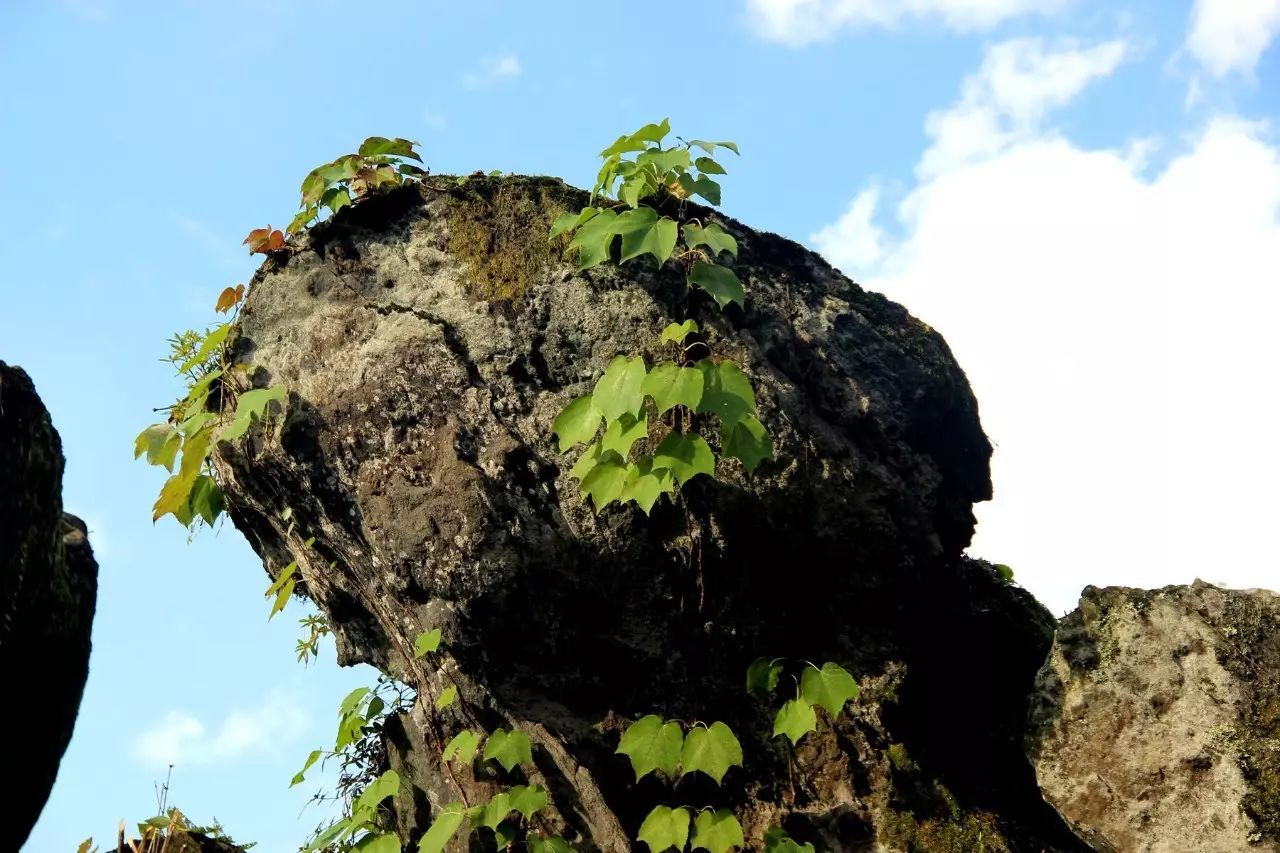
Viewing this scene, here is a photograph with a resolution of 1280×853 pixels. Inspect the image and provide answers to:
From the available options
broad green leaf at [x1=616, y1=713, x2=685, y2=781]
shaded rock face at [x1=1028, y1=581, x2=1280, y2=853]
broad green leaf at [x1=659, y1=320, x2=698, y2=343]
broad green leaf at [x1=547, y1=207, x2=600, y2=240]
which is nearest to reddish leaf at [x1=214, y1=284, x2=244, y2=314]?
broad green leaf at [x1=547, y1=207, x2=600, y2=240]

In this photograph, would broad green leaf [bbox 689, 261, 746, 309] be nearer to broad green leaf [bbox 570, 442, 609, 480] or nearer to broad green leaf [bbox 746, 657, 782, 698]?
broad green leaf [bbox 570, 442, 609, 480]

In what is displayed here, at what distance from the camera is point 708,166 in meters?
3.21

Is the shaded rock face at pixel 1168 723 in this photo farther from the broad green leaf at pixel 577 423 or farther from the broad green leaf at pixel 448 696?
the broad green leaf at pixel 448 696

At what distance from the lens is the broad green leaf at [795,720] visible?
2973 mm

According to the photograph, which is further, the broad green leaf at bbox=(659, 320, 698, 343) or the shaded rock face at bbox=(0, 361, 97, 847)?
the shaded rock face at bbox=(0, 361, 97, 847)

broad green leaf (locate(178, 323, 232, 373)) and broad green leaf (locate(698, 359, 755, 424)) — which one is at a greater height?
broad green leaf (locate(178, 323, 232, 373))

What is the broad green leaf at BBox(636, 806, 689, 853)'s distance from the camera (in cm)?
300

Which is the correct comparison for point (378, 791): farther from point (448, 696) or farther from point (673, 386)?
point (673, 386)

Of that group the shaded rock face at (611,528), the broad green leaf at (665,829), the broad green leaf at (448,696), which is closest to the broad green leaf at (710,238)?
the shaded rock face at (611,528)

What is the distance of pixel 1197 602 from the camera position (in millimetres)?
3184

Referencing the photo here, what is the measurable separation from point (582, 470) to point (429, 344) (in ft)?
2.07

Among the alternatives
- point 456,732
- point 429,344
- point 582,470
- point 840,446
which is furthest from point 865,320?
point 456,732

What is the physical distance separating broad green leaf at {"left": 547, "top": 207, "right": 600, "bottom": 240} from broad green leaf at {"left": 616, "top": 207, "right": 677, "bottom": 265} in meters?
0.17

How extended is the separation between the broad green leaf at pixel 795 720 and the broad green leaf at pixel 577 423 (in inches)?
37.2
